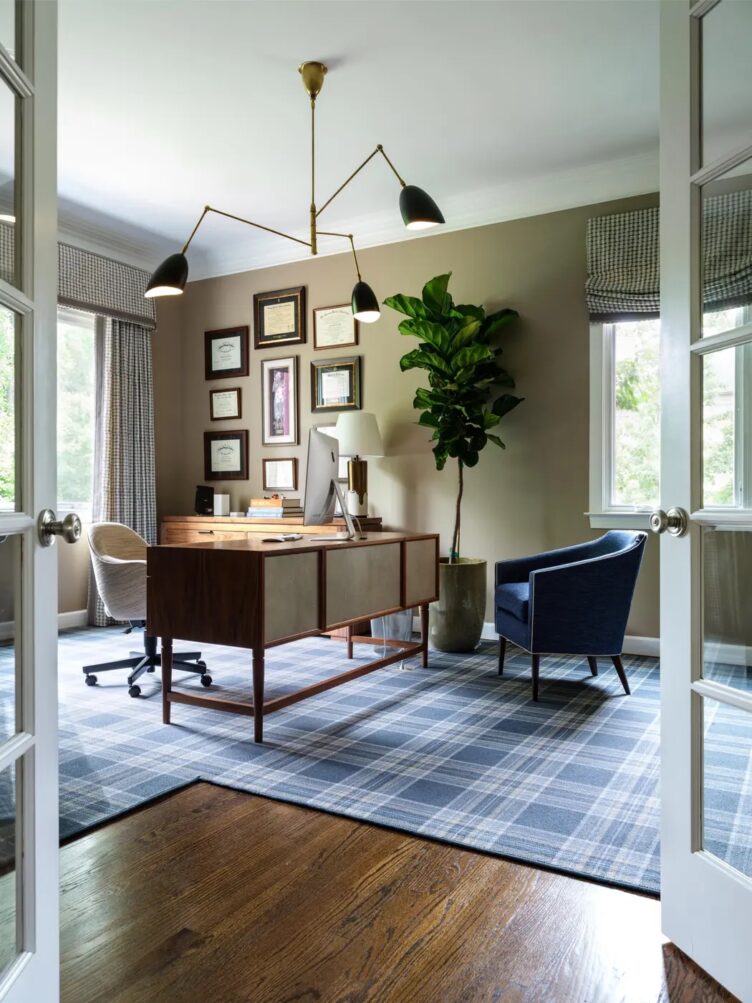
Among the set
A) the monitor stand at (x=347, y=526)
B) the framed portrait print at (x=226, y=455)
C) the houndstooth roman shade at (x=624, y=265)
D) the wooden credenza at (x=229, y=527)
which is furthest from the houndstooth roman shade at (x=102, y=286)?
the houndstooth roman shade at (x=624, y=265)

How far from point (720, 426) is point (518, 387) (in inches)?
128

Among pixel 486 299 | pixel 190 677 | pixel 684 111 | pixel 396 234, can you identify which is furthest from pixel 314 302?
pixel 684 111

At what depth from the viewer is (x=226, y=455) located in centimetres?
576

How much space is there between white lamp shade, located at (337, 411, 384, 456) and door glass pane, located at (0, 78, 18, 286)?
3652 millimetres

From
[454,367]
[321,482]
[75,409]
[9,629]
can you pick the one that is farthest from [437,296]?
[9,629]

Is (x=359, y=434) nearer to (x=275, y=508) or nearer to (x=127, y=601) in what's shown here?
(x=275, y=508)

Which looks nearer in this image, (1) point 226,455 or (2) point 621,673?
(2) point 621,673

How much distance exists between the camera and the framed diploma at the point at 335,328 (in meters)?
5.13

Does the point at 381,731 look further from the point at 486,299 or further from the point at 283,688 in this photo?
the point at 486,299

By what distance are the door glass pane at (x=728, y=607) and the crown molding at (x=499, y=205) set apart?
3455 mm

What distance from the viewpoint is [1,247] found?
3.29 feet

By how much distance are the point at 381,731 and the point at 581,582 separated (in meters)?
1.13

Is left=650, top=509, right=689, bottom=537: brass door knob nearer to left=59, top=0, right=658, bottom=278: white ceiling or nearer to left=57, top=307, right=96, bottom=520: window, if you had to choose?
left=59, top=0, right=658, bottom=278: white ceiling

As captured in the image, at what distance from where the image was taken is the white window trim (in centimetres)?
424
